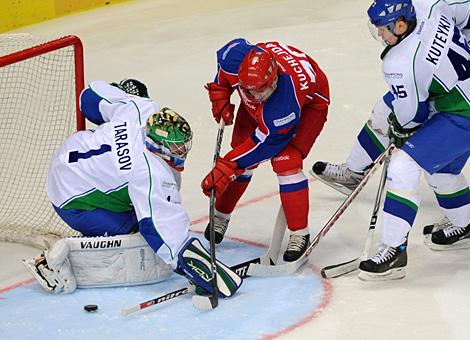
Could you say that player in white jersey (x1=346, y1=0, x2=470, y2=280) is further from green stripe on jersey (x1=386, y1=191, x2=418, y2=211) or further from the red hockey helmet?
the red hockey helmet

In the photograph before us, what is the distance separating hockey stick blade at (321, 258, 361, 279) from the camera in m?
4.13

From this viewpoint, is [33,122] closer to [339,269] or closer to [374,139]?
[374,139]

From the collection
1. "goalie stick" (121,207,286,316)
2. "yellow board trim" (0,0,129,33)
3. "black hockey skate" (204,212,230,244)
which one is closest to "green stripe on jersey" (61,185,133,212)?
"goalie stick" (121,207,286,316)

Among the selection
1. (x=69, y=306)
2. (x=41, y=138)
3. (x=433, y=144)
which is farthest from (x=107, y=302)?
(x=41, y=138)

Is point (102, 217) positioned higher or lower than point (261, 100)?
lower

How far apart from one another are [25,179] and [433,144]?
2157mm

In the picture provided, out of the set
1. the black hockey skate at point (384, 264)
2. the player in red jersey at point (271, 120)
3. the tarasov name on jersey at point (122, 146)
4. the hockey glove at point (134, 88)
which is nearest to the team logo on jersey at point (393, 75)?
the player in red jersey at point (271, 120)

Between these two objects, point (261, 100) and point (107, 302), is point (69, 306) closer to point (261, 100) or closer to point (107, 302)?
point (107, 302)

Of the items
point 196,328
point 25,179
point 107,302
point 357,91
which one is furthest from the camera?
point 357,91

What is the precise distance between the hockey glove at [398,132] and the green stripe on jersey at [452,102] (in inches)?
5.0

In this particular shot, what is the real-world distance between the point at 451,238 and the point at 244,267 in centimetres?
84

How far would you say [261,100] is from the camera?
160 inches

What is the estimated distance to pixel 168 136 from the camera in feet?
12.8

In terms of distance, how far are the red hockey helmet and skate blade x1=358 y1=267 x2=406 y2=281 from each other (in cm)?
74
